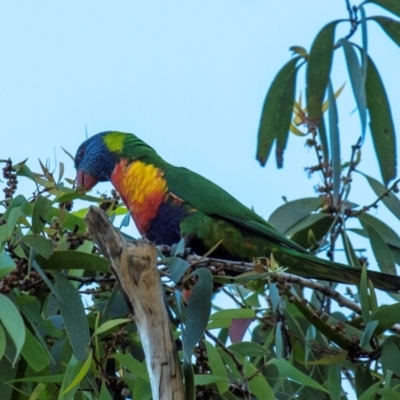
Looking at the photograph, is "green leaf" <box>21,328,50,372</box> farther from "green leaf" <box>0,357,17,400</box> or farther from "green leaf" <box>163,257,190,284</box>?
"green leaf" <box>163,257,190,284</box>

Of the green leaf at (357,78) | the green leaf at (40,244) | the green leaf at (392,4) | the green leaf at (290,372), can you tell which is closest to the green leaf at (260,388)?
the green leaf at (290,372)

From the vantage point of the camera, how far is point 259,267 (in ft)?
4.43

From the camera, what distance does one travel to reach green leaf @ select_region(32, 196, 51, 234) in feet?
4.42

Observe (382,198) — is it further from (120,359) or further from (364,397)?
(120,359)

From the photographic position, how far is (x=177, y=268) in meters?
1.26

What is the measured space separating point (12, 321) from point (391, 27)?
5.14ft

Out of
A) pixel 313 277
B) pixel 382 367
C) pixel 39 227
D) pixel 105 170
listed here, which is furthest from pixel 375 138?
pixel 39 227

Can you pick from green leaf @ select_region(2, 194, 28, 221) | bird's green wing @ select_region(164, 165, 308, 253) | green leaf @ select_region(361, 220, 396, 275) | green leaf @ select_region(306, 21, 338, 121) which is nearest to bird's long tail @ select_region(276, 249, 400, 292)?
bird's green wing @ select_region(164, 165, 308, 253)

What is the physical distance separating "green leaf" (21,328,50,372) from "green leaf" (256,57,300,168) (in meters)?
1.22

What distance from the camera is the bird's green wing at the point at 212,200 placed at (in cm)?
201

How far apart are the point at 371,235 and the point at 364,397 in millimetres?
807

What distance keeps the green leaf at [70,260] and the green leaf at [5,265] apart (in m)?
0.13

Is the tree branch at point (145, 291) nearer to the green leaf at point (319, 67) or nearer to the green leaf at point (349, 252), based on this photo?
the green leaf at point (349, 252)

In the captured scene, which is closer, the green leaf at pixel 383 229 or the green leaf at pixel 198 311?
the green leaf at pixel 198 311
